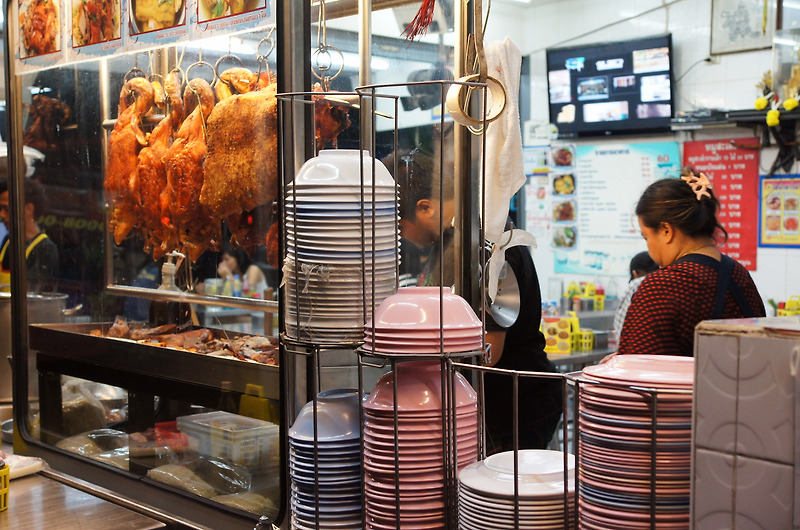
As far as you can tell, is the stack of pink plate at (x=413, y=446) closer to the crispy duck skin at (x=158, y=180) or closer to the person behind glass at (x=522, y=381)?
the person behind glass at (x=522, y=381)

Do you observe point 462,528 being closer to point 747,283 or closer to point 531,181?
point 747,283

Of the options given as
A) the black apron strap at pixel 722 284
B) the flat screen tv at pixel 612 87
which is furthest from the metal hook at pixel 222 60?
the flat screen tv at pixel 612 87

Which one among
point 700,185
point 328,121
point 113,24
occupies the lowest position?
point 700,185

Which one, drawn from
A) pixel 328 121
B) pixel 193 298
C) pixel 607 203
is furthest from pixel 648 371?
pixel 607 203

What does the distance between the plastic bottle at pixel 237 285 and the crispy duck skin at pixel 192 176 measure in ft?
0.39

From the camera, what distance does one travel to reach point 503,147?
161cm

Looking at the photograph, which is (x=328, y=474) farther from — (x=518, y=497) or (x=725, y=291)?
(x=725, y=291)

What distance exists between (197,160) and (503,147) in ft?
2.65

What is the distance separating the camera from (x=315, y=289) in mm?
1348

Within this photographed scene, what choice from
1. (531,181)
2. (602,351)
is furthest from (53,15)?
A: (531,181)

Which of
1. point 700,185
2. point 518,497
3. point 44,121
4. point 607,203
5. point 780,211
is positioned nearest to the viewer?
point 518,497

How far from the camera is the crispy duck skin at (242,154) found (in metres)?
Answer: 1.78

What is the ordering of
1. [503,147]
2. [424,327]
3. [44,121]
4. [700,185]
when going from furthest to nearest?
[44,121]
[700,185]
[503,147]
[424,327]

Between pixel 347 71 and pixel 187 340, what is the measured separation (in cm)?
80
